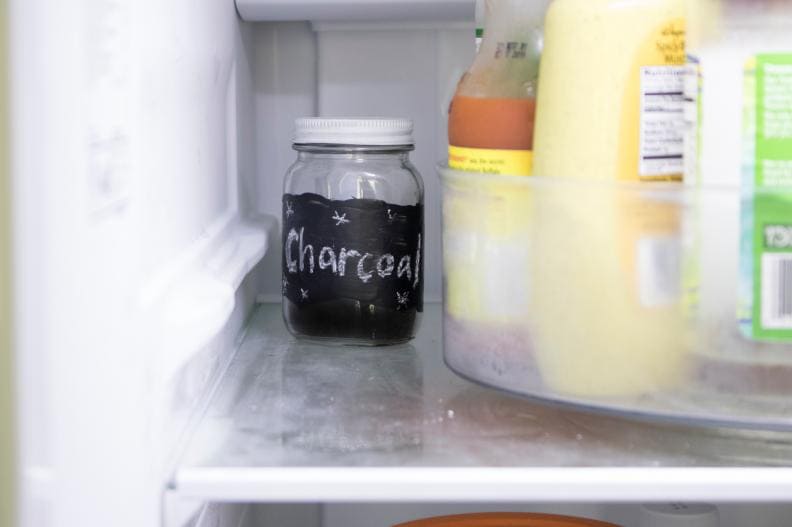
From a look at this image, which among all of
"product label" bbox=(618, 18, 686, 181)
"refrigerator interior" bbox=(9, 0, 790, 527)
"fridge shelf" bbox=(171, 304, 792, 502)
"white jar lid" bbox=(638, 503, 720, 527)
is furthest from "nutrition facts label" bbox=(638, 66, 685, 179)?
"white jar lid" bbox=(638, 503, 720, 527)

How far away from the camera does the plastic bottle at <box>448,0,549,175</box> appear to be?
2.32 feet

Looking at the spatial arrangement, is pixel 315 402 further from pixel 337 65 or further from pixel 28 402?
pixel 337 65

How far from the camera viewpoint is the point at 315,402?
2.43ft

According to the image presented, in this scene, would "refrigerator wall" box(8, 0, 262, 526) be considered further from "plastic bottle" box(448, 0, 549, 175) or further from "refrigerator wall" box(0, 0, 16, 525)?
"plastic bottle" box(448, 0, 549, 175)

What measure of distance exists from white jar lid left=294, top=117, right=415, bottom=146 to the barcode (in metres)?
0.37

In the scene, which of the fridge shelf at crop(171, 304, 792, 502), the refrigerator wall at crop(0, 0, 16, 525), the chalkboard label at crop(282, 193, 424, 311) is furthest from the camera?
the chalkboard label at crop(282, 193, 424, 311)

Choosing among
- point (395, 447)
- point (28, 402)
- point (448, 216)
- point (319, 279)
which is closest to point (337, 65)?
point (319, 279)

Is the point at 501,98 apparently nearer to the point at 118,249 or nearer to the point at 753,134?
the point at 753,134

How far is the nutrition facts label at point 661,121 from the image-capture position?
0.64 m

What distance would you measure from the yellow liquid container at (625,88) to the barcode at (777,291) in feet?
0.26

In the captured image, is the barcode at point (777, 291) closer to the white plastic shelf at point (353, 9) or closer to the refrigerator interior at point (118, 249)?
the refrigerator interior at point (118, 249)

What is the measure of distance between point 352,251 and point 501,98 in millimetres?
208

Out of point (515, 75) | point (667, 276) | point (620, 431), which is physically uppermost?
point (515, 75)

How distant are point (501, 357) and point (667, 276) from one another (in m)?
0.12
